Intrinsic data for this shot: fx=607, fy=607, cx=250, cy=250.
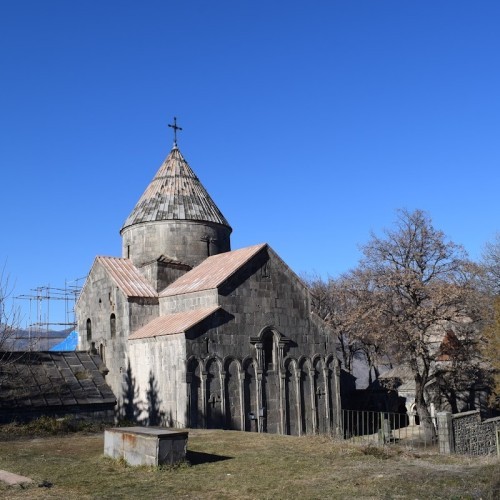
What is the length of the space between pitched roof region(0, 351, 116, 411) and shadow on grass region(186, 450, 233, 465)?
8.63m

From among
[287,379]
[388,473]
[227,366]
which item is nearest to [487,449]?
[287,379]

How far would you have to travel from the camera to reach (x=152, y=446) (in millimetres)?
10391

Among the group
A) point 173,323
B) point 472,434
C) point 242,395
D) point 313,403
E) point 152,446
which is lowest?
point 472,434

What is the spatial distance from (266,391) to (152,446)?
383 inches

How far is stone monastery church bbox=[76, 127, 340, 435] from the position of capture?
60.7ft

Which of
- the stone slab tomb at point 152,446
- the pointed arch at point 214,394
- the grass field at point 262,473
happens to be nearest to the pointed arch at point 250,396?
the pointed arch at point 214,394

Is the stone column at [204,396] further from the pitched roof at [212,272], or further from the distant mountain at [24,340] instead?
the distant mountain at [24,340]

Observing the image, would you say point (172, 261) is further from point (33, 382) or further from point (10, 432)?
point (10, 432)

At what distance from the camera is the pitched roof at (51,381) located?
18766mm

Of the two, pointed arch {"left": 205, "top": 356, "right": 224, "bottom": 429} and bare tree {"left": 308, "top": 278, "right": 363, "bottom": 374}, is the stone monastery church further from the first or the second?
bare tree {"left": 308, "top": 278, "right": 363, "bottom": 374}

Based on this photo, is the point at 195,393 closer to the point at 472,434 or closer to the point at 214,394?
the point at 214,394

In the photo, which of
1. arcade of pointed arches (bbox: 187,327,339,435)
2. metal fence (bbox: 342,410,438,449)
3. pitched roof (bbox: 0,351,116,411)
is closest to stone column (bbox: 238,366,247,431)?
arcade of pointed arches (bbox: 187,327,339,435)

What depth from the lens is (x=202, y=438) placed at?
1414cm

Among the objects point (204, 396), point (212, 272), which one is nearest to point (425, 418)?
point (204, 396)
